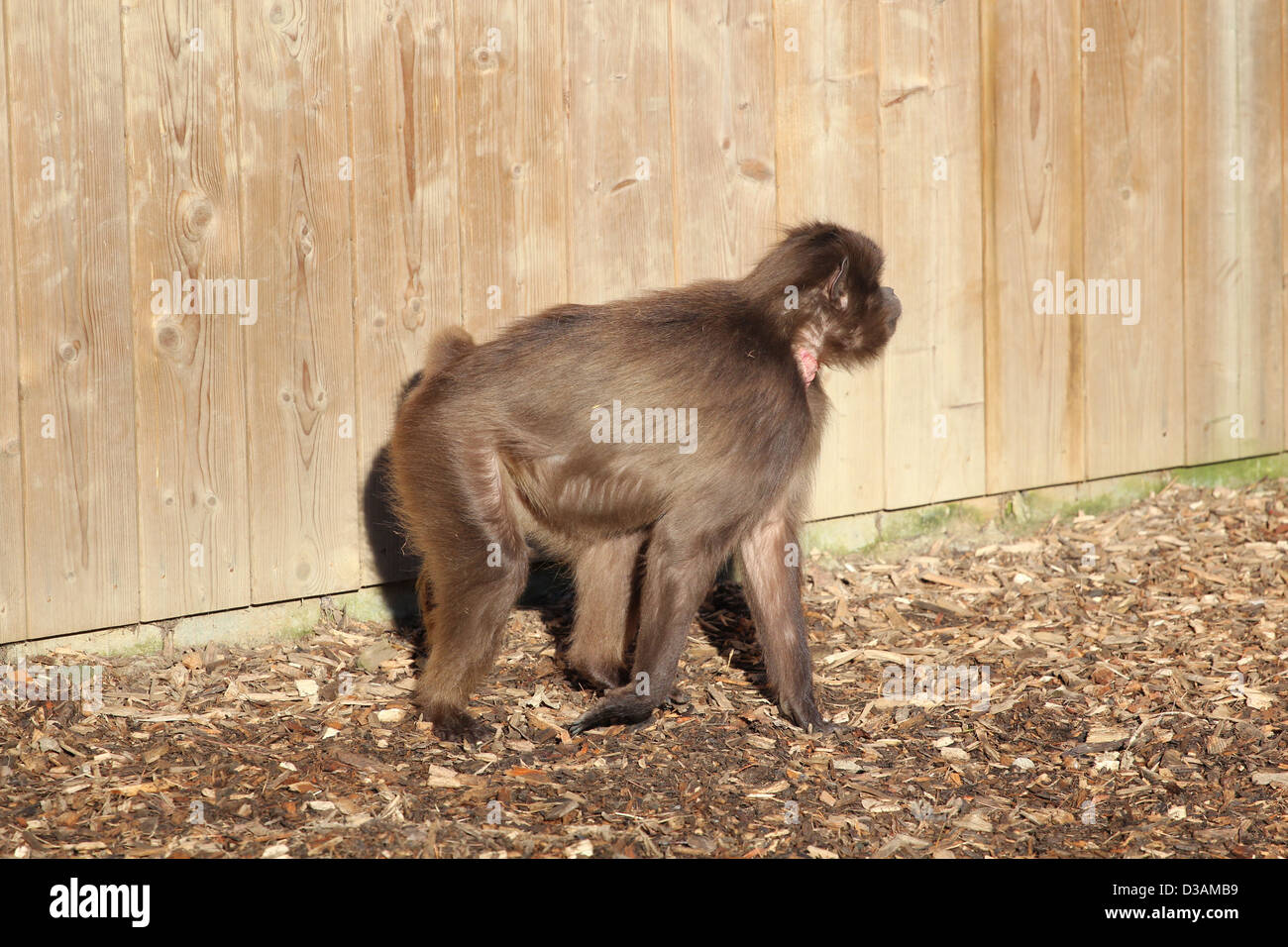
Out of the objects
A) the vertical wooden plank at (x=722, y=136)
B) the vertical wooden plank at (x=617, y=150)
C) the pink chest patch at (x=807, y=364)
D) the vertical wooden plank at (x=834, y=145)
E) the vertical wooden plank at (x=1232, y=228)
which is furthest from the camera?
the vertical wooden plank at (x=1232, y=228)

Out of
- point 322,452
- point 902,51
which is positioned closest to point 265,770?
point 322,452

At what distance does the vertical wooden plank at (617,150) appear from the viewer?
5598 mm

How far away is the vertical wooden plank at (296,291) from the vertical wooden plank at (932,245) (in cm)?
252

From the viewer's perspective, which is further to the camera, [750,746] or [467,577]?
[750,746]

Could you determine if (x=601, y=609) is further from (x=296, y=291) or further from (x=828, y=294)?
(x=296, y=291)

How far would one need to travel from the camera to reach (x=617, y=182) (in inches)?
225

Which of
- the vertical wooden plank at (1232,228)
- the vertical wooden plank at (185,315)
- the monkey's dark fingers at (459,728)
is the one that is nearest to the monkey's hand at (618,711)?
the monkey's dark fingers at (459,728)

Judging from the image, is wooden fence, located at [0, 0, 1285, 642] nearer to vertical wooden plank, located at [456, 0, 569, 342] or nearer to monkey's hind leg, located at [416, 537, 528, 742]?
vertical wooden plank, located at [456, 0, 569, 342]

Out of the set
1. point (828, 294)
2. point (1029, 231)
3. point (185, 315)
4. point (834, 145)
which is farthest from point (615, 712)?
point (1029, 231)

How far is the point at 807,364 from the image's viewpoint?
4961 mm

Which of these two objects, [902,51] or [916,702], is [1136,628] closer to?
[916,702]

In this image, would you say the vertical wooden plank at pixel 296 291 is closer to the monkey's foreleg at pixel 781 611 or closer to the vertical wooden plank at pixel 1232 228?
the monkey's foreleg at pixel 781 611

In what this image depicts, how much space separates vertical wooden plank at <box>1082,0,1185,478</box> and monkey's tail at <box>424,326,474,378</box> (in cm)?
349

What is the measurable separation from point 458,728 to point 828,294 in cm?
199
